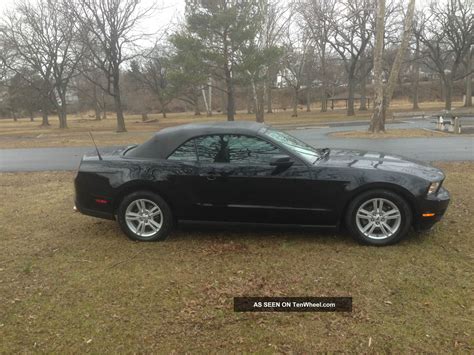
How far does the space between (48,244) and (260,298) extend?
297cm

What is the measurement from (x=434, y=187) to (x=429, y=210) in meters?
0.27

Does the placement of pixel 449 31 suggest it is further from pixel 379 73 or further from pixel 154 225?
pixel 154 225

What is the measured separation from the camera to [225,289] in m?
3.51

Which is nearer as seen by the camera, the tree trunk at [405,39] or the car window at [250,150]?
the car window at [250,150]

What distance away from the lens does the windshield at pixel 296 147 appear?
4582 mm

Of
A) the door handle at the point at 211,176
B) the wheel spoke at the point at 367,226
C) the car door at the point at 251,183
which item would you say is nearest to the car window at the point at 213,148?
the car door at the point at 251,183

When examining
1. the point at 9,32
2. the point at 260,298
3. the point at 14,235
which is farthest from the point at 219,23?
the point at 260,298

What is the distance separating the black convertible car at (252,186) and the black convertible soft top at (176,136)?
0.01 meters

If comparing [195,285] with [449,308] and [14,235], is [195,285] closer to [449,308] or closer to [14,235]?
[449,308]

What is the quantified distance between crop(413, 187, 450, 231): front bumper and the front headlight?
0.05 m

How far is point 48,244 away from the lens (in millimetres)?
4867

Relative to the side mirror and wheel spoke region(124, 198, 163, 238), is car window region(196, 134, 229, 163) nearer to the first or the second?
the side mirror

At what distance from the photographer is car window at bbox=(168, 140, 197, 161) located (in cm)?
464

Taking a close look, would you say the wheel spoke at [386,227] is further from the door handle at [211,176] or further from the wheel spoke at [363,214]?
the door handle at [211,176]
